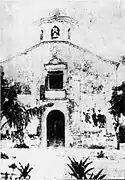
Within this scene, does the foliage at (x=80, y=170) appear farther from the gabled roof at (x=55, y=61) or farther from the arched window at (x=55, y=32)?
the arched window at (x=55, y=32)

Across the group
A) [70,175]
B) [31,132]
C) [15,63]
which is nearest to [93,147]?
[70,175]

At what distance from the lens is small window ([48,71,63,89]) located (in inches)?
92.6

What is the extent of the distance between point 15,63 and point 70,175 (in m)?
0.73

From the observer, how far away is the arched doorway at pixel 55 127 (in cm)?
236

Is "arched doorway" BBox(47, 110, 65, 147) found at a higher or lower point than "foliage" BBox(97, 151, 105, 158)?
higher

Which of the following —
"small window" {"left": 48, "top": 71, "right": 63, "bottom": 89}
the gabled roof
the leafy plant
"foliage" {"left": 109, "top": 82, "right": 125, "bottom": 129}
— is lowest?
the leafy plant

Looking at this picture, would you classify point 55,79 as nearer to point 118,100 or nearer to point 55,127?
point 55,127

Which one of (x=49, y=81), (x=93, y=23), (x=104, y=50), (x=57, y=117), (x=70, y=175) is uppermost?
(x=93, y=23)

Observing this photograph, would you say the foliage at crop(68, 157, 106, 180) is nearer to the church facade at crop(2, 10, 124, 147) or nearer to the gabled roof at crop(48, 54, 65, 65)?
the church facade at crop(2, 10, 124, 147)

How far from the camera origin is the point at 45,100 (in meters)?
2.37

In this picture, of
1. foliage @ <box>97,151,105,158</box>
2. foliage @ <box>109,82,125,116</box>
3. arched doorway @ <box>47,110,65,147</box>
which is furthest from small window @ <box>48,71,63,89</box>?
foliage @ <box>97,151,105,158</box>

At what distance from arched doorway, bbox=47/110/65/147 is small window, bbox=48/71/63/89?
0.48ft

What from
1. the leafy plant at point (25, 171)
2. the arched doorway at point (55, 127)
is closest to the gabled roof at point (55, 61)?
the arched doorway at point (55, 127)

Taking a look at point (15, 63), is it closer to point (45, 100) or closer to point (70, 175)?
point (45, 100)
